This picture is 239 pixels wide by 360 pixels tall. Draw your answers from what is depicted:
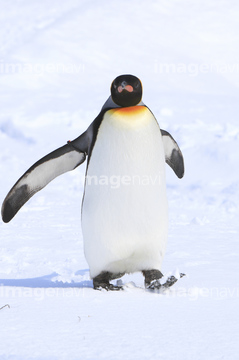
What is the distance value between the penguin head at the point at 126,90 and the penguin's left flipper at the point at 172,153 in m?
0.59

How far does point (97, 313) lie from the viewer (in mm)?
2383

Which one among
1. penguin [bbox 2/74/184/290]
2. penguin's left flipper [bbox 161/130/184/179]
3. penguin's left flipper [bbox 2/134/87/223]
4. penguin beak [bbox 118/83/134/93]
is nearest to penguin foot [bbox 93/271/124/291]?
penguin [bbox 2/74/184/290]

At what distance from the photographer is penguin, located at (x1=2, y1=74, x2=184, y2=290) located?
9.34 ft

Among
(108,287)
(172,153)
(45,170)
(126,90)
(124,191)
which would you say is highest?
(126,90)

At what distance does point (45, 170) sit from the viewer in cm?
319

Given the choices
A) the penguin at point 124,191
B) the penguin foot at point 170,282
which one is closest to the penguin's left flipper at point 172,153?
the penguin at point 124,191

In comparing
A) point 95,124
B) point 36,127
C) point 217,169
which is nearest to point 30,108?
point 36,127

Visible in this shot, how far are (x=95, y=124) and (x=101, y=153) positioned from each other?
17cm

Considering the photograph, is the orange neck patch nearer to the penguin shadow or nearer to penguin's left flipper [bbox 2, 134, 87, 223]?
penguin's left flipper [bbox 2, 134, 87, 223]

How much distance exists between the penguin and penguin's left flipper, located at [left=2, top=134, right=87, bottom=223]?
0.09m

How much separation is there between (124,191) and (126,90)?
506 mm

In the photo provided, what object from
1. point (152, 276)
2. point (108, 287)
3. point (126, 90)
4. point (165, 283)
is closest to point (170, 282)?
point (165, 283)

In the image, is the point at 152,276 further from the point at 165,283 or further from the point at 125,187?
the point at 125,187

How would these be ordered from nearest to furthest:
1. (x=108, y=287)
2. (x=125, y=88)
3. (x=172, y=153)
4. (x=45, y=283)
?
1. (x=125, y=88)
2. (x=108, y=287)
3. (x=45, y=283)
4. (x=172, y=153)
